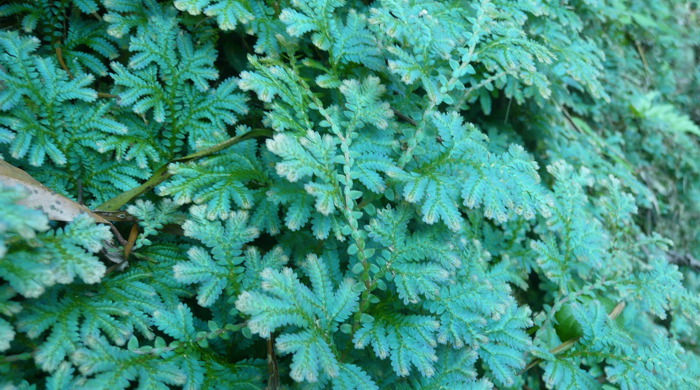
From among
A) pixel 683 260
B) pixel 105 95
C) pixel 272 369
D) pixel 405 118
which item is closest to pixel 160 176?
pixel 105 95

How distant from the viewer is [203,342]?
146cm

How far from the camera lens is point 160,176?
5.70 ft

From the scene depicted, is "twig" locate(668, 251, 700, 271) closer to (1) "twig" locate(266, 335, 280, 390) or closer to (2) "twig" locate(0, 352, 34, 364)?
(1) "twig" locate(266, 335, 280, 390)

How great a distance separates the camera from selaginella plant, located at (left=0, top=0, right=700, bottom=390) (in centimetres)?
137

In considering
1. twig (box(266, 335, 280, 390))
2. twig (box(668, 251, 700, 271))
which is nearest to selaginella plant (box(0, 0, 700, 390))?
twig (box(266, 335, 280, 390))

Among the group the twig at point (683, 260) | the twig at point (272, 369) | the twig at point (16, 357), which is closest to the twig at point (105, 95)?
the twig at point (16, 357)

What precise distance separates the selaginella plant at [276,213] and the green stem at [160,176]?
0.04ft

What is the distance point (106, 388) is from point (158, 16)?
50.5 inches

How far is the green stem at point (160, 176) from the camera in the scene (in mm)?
1690

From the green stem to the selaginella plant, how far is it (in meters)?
0.01

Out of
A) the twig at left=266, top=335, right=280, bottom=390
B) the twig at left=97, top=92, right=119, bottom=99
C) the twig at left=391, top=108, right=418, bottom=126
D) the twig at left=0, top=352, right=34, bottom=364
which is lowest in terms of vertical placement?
the twig at left=266, top=335, right=280, bottom=390

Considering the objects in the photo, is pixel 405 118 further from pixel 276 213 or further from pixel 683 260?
pixel 683 260

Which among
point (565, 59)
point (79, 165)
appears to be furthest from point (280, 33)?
point (565, 59)

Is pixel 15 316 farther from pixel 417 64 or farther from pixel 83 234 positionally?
pixel 417 64
